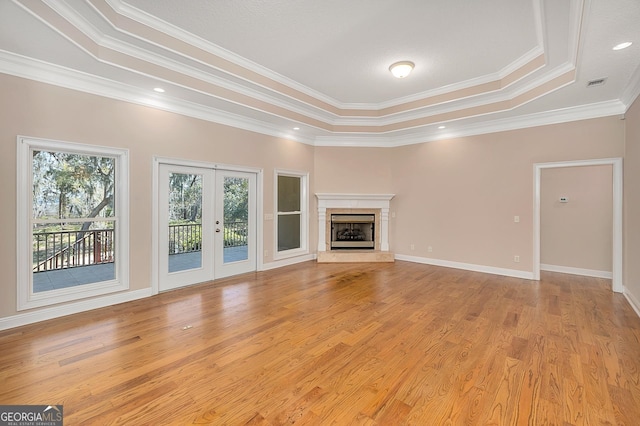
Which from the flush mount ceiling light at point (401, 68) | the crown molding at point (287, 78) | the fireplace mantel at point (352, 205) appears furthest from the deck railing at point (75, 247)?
the flush mount ceiling light at point (401, 68)

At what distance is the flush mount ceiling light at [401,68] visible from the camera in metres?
4.13

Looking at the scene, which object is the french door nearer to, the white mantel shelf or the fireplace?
the white mantel shelf

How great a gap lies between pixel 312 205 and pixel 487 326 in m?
4.46

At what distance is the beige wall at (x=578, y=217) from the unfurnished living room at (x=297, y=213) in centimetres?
4

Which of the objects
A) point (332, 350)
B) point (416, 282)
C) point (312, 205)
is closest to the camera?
point (332, 350)

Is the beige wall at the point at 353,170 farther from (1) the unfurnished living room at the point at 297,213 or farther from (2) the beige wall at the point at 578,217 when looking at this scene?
(2) the beige wall at the point at 578,217

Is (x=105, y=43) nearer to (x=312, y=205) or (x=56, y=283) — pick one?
(x=56, y=283)

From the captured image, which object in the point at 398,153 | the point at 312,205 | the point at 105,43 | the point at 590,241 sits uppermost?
the point at 105,43

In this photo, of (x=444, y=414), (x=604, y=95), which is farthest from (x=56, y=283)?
(x=604, y=95)

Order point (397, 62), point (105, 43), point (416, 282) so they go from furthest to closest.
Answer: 1. point (416, 282)
2. point (397, 62)
3. point (105, 43)

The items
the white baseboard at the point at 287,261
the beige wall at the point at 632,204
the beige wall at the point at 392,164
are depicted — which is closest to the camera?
the beige wall at the point at 392,164

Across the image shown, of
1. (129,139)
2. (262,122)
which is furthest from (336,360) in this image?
(262,122)

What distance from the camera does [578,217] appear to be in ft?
18.2

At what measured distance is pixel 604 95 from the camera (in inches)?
165
